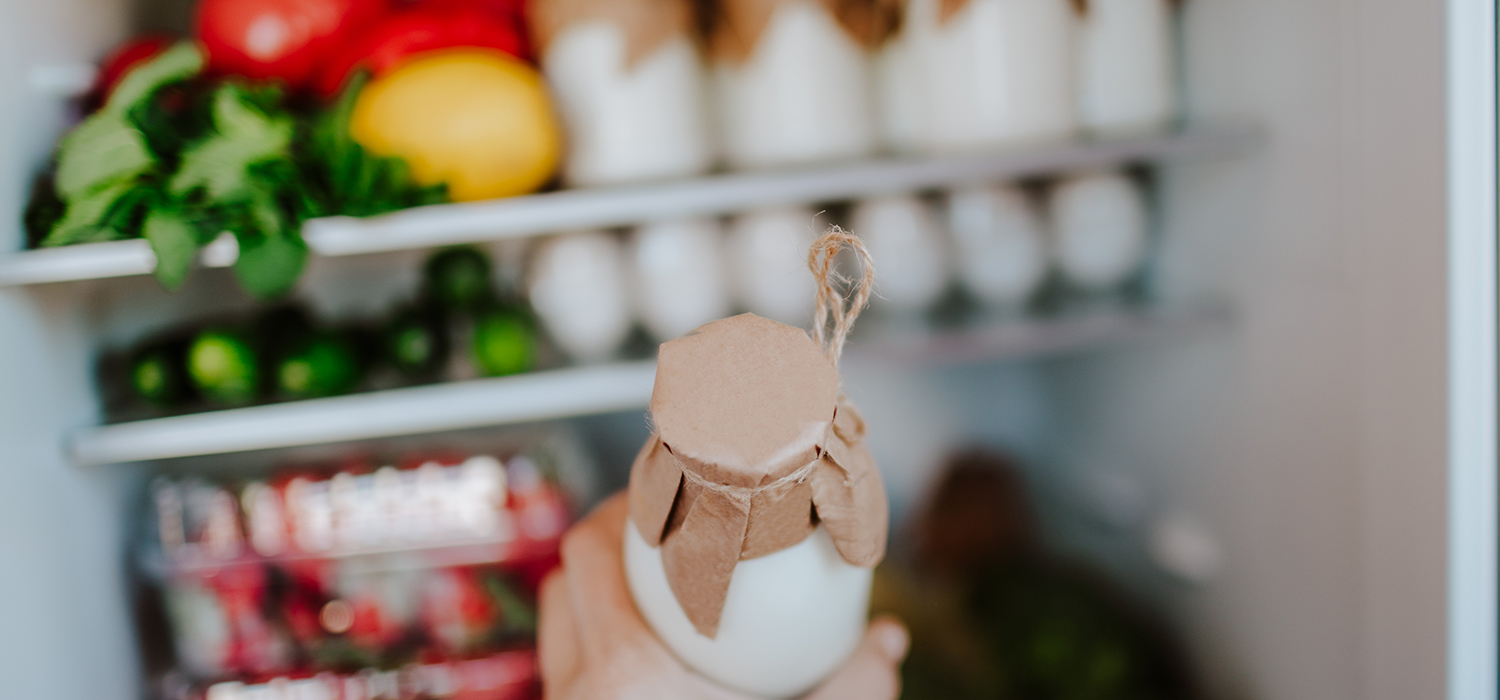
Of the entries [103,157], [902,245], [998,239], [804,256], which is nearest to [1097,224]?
[998,239]

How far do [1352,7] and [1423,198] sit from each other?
18 cm

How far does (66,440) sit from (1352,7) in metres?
1.22

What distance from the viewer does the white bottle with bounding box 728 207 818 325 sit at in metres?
0.75

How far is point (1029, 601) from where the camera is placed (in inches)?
37.6

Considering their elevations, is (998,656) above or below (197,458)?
below

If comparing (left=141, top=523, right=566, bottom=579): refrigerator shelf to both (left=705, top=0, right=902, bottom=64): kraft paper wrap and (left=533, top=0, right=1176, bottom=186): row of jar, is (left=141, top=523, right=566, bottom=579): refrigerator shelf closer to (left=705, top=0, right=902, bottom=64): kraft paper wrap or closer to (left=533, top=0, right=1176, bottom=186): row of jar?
(left=533, top=0, right=1176, bottom=186): row of jar

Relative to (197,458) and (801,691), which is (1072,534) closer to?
(801,691)

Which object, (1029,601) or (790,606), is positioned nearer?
(790,606)

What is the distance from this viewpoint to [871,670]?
0.47 metres

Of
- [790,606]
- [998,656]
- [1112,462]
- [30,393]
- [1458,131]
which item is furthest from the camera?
[1112,462]

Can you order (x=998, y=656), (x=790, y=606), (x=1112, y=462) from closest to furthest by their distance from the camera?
(x=790, y=606)
(x=998, y=656)
(x=1112, y=462)

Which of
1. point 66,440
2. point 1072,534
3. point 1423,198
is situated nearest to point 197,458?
point 66,440

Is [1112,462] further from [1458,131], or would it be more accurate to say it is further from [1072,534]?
[1458,131]

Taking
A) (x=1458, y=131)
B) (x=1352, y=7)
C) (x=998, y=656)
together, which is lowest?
(x=998, y=656)
